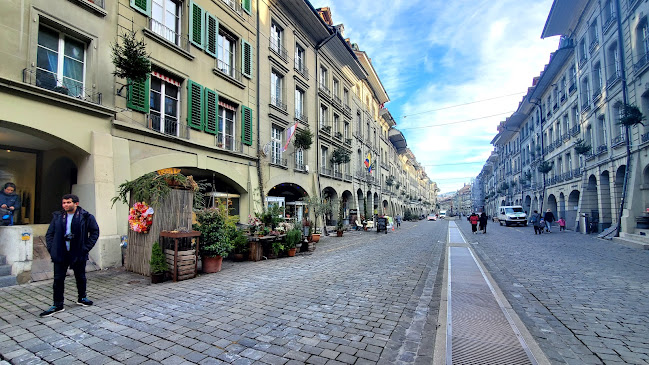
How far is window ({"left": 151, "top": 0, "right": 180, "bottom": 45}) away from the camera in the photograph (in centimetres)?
1123

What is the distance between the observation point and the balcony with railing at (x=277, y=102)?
58.1 feet

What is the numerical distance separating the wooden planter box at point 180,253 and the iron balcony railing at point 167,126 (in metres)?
5.35

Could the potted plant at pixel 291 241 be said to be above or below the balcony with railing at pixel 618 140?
below

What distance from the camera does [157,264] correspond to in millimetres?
6508

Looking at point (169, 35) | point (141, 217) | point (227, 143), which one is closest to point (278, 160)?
point (227, 143)

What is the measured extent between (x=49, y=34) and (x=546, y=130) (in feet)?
133

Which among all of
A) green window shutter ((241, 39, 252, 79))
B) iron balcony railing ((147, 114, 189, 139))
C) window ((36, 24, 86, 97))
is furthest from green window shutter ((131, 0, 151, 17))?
green window shutter ((241, 39, 252, 79))

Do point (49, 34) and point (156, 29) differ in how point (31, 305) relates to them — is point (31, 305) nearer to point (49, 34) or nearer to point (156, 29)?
point (49, 34)

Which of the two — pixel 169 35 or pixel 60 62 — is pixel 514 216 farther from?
pixel 60 62

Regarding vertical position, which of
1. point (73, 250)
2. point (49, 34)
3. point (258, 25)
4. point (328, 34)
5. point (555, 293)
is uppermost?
point (328, 34)

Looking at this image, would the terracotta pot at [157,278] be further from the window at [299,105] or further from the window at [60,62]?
the window at [299,105]

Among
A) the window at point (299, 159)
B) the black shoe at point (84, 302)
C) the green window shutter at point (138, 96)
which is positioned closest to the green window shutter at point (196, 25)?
the green window shutter at point (138, 96)

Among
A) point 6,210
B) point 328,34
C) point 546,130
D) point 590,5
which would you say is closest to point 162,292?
point 6,210

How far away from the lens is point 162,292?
580cm
